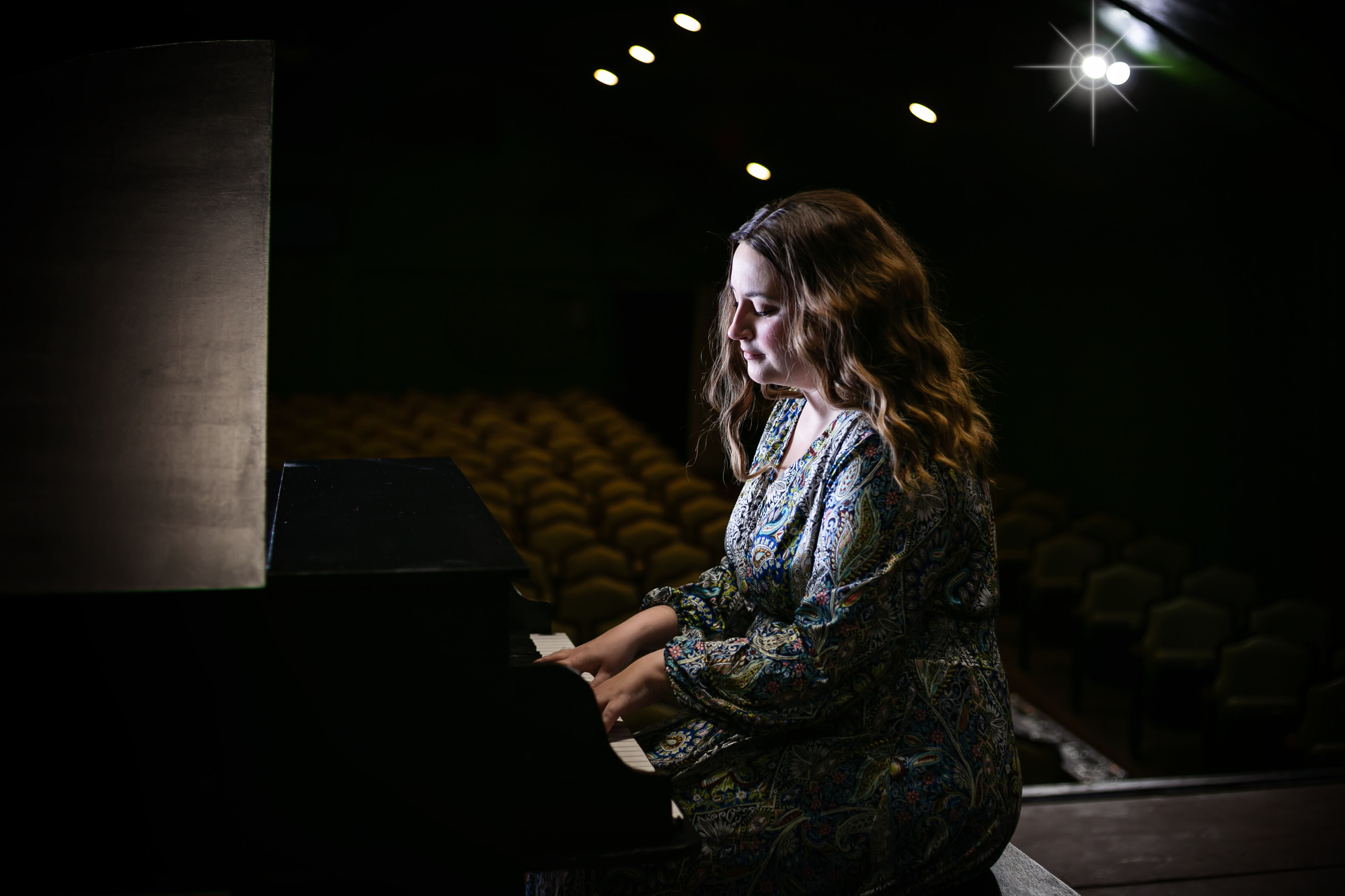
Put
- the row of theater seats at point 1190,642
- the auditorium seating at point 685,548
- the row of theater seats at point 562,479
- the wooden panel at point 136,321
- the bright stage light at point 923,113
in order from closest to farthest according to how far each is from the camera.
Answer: the wooden panel at point 136,321, the row of theater seats at point 1190,642, the auditorium seating at point 685,548, the row of theater seats at point 562,479, the bright stage light at point 923,113

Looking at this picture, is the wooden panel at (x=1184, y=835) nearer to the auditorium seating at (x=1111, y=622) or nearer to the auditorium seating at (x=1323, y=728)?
the auditorium seating at (x=1323, y=728)

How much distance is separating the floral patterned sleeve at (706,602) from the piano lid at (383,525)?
16.1 inches

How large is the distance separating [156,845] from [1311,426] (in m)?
5.72

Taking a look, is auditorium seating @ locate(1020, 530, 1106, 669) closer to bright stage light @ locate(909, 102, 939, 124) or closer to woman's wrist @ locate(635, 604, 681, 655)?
bright stage light @ locate(909, 102, 939, 124)

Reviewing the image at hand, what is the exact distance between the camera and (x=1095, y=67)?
5074 millimetres

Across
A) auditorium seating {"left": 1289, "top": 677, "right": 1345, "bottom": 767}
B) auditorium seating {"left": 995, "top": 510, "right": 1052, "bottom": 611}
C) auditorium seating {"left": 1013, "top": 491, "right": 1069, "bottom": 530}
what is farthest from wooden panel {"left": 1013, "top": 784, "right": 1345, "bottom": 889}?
auditorium seating {"left": 1013, "top": 491, "right": 1069, "bottom": 530}

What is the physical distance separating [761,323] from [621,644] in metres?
0.57

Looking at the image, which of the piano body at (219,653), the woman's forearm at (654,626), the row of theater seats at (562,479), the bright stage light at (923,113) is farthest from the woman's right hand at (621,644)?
the bright stage light at (923,113)

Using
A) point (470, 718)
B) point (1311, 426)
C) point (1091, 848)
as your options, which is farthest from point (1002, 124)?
point (470, 718)

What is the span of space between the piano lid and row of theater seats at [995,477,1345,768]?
3304 millimetres

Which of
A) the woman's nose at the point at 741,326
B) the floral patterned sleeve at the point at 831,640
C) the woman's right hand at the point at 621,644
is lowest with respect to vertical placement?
the woman's right hand at the point at 621,644

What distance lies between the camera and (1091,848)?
2729 mm

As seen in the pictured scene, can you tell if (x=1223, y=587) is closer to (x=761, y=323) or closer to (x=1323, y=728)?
(x=1323, y=728)

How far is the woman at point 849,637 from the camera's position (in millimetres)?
1426
